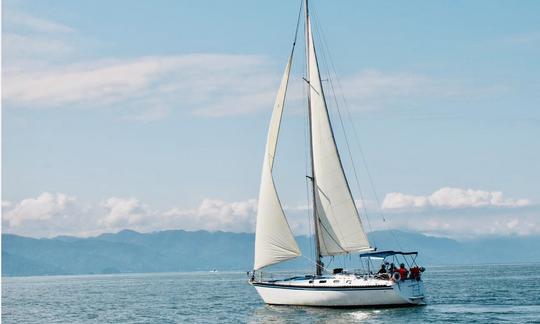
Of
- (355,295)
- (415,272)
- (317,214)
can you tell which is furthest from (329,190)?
(415,272)

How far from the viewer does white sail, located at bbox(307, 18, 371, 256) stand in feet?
191

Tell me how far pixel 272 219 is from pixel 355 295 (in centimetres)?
837

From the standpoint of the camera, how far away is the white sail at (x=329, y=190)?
5831 centimetres

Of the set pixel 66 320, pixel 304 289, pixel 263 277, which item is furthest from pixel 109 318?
pixel 304 289

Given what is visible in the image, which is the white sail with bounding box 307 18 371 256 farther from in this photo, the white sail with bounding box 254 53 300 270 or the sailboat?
the white sail with bounding box 254 53 300 270

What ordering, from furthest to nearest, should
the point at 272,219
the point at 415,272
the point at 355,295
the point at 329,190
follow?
1. the point at 272,219
2. the point at 329,190
3. the point at 415,272
4. the point at 355,295

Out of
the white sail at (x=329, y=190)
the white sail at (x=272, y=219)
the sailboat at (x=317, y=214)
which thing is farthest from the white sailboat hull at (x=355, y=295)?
the white sail at (x=329, y=190)

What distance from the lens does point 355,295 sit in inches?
2173

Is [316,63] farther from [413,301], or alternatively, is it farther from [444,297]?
[444,297]

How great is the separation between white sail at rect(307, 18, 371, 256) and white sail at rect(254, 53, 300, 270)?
2.16m

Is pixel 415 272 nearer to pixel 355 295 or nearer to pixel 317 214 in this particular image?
pixel 355 295

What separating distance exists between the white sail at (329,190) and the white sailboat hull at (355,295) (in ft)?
11.8

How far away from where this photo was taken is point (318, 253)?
193ft

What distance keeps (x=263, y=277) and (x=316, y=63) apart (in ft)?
54.3
